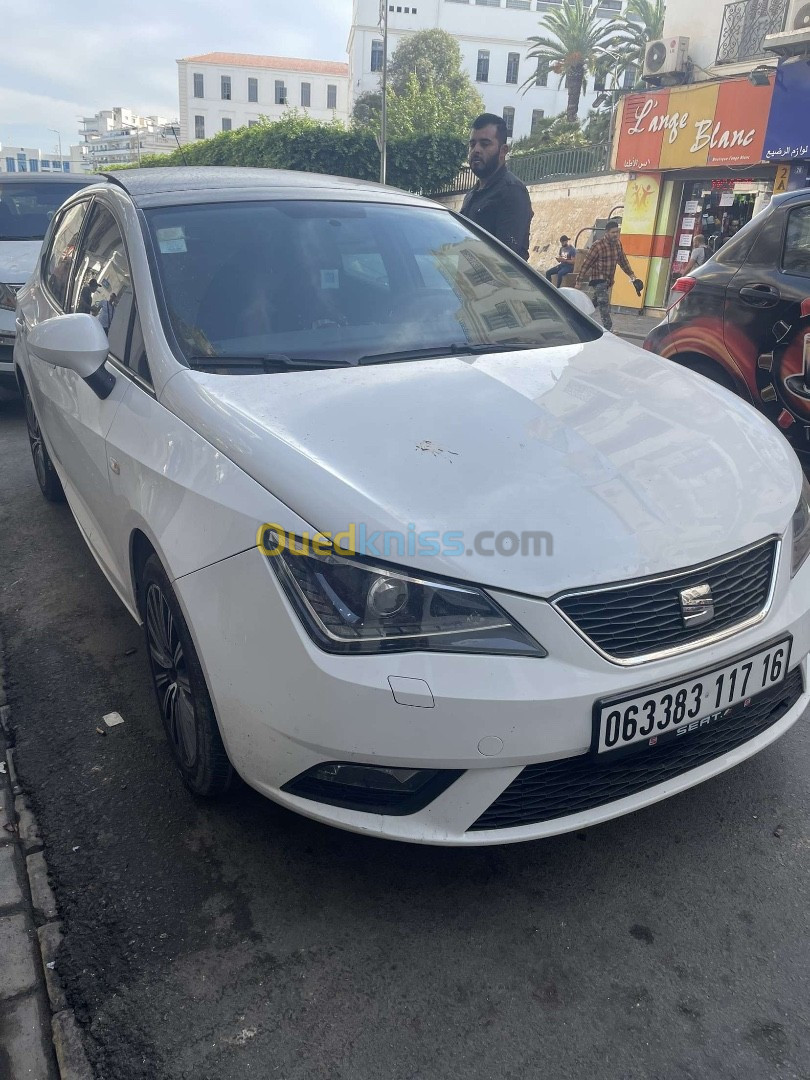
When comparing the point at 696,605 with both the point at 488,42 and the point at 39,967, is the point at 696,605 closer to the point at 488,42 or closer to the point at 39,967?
the point at 39,967

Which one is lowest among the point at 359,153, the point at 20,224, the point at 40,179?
the point at 20,224

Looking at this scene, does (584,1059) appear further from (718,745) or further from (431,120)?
(431,120)

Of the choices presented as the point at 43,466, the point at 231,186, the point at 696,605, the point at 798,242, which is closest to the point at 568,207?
the point at 798,242

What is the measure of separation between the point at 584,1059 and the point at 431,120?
41.4 meters

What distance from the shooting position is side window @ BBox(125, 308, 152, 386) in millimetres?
2545

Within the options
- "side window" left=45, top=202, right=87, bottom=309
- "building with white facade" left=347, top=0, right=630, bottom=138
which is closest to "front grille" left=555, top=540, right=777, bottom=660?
"side window" left=45, top=202, right=87, bottom=309

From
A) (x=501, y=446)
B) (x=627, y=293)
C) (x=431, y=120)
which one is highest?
(x=431, y=120)

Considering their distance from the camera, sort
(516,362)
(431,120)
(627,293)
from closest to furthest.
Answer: (516,362), (627,293), (431,120)

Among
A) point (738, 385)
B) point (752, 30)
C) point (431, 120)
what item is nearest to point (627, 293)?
point (752, 30)

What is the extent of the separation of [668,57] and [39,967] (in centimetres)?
2049

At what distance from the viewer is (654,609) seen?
1883 millimetres

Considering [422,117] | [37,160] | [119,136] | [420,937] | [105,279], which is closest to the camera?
[420,937]

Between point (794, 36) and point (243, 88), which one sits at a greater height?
point (243, 88)

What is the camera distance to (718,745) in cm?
215
